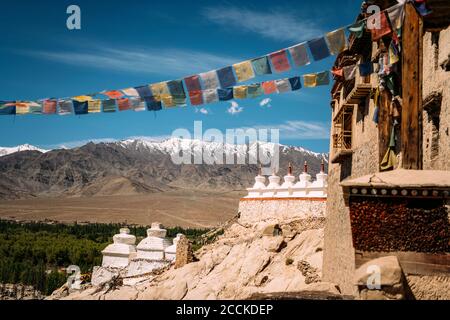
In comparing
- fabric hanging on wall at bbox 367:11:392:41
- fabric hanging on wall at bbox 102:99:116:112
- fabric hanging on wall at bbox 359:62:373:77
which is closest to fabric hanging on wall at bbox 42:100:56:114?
fabric hanging on wall at bbox 102:99:116:112

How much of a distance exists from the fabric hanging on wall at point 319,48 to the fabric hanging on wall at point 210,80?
2379 millimetres

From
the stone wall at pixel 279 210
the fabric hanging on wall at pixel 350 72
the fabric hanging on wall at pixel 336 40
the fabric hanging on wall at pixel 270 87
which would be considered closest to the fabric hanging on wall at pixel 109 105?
the fabric hanging on wall at pixel 270 87

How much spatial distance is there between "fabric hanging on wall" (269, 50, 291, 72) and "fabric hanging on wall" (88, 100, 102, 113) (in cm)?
493

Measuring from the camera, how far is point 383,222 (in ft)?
23.9

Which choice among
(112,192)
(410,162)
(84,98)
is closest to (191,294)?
(84,98)

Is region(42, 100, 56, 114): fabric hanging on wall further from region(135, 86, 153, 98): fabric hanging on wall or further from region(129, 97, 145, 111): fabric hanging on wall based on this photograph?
region(135, 86, 153, 98): fabric hanging on wall

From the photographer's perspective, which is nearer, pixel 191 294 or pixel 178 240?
pixel 191 294

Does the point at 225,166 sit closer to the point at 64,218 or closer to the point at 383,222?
the point at 64,218

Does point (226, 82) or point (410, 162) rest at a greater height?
point (226, 82)

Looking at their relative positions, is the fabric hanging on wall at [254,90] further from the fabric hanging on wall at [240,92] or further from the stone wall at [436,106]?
the stone wall at [436,106]

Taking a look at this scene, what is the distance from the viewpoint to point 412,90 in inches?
345

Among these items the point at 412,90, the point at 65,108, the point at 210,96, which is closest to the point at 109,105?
the point at 65,108
